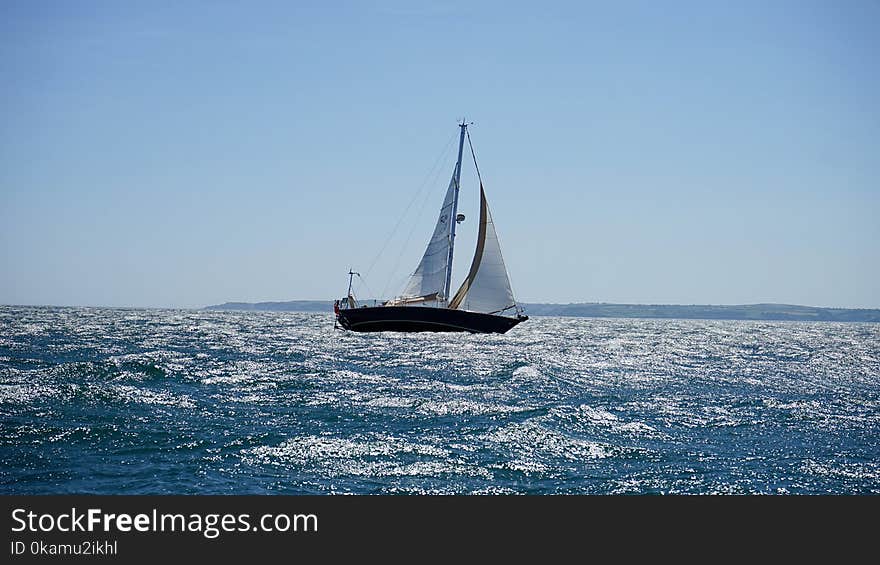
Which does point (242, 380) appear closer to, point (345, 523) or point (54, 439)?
point (54, 439)

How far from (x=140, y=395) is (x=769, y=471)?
64.3 feet

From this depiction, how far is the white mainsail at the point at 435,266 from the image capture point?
74.3 metres

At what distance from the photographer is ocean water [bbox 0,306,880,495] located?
1583cm

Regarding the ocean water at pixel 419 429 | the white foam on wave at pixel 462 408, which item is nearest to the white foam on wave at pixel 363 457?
the ocean water at pixel 419 429

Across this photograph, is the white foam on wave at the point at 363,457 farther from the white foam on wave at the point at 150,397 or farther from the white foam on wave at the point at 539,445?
the white foam on wave at the point at 150,397

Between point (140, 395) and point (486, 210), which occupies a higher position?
point (486, 210)

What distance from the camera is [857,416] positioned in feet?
84.6

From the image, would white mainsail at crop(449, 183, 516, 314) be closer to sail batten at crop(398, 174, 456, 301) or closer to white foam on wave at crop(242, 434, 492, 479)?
sail batten at crop(398, 174, 456, 301)

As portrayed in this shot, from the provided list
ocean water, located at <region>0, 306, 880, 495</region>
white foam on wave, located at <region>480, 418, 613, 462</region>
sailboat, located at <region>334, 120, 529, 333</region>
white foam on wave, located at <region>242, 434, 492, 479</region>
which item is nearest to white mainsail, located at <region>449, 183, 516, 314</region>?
sailboat, located at <region>334, 120, 529, 333</region>

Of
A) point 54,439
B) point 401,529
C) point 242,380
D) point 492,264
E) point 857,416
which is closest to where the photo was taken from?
point 401,529

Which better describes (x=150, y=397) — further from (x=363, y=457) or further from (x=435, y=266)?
(x=435, y=266)

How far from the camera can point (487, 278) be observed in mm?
71938

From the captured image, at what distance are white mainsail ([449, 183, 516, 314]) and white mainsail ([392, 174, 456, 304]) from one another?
9.70 ft

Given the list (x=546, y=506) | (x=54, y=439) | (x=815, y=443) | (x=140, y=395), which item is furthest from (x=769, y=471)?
(x=140, y=395)
